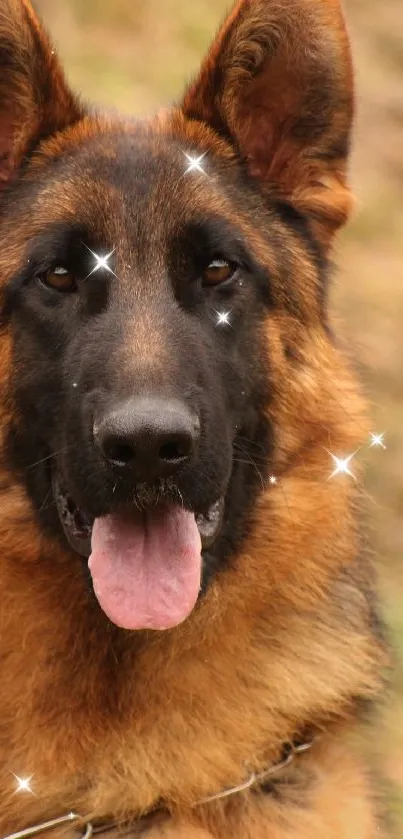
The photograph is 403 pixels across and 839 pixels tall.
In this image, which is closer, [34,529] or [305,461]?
[34,529]

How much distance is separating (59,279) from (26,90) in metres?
0.60

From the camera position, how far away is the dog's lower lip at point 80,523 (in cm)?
314

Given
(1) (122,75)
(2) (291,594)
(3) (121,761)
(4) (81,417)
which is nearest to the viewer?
(4) (81,417)

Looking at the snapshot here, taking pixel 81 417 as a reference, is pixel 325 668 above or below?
below

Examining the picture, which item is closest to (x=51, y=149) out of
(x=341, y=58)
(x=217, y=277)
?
(x=217, y=277)

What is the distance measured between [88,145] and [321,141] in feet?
2.35

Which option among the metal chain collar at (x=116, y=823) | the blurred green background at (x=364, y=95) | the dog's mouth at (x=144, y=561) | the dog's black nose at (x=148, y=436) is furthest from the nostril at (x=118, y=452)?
the blurred green background at (x=364, y=95)

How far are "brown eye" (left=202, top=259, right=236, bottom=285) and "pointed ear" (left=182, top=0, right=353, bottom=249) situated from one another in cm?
39

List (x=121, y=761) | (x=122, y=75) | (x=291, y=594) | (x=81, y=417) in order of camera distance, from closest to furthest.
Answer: (x=81, y=417)
(x=121, y=761)
(x=291, y=594)
(x=122, y=75)

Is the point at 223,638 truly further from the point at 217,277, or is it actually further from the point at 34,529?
the point at 217,277

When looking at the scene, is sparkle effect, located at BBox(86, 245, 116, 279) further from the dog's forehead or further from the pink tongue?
the pink tongue

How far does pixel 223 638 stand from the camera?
11.0 feet

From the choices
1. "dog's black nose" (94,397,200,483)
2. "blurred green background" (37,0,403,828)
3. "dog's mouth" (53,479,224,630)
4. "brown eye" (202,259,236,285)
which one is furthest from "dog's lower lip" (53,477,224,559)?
"blurred green background" (37,0,403,828)

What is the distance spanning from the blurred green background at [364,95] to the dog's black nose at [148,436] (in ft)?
11.5
